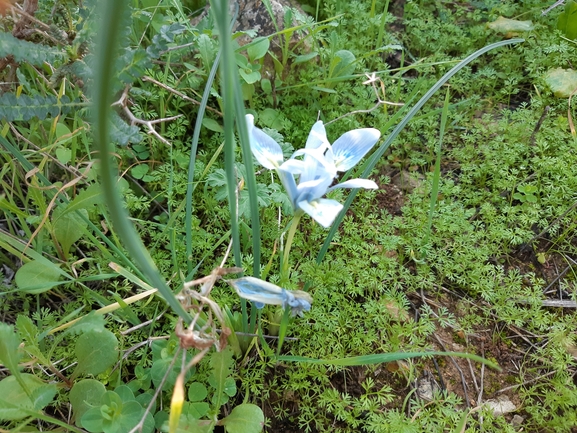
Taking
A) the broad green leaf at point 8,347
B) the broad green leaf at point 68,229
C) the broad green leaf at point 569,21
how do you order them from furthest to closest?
the broad green leaf at point 569,21
the broad green leaf at point 68,229
the broad green leaf at point 8,347

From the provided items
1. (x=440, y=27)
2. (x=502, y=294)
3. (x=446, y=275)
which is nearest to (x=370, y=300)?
(x=446, y=275)

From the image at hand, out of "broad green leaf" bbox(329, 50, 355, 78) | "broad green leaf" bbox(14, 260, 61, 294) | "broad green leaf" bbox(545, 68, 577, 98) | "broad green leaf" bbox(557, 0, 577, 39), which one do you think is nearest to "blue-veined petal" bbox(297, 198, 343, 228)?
"broad green leaf" bbox(14, 260, 61, 294)

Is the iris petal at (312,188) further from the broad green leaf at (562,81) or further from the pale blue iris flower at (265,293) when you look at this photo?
the broad green leaf at (562,81)

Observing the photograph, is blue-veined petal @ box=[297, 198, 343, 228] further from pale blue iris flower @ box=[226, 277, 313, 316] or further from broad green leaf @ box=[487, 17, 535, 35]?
broad green leaf @ box=[487, 17, 535, 35]

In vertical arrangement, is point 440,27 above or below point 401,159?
above

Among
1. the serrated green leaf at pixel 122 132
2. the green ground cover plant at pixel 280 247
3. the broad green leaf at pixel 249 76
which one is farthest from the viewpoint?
the broad green leaf at pixel 249 76

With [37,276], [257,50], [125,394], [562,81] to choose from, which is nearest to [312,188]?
[125,394]

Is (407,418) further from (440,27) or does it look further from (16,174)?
(440,27)

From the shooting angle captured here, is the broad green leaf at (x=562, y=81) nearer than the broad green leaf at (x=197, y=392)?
No

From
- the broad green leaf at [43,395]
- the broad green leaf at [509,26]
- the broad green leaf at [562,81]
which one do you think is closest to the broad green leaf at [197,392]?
the broad green leaf at [43,395]
